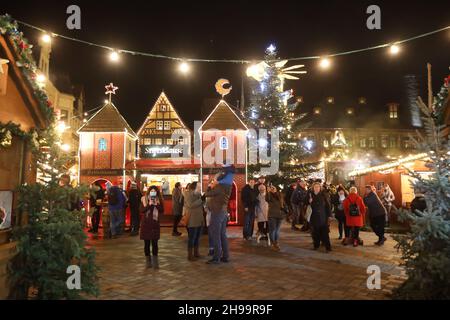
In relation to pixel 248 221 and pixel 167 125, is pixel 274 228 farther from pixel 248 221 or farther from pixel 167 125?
pixel 167 125

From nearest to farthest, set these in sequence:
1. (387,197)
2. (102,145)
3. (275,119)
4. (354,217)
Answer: (354,217) < (387,197) < (275,119) < (102,145)

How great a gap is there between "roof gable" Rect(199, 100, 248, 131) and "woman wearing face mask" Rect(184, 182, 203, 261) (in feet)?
30.2

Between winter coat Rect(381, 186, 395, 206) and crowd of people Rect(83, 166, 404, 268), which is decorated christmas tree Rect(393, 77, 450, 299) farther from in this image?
winter coat Rect(381, 186, 395, 206)

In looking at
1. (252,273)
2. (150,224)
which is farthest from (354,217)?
(150,224)

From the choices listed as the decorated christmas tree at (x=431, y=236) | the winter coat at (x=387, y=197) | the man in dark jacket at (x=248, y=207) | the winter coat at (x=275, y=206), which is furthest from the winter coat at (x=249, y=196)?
the winter coat at (x=387, y=197)

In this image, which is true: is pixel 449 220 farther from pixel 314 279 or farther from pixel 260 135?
pixel 260 135

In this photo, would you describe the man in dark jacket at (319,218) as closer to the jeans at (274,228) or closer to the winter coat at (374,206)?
the jeans at (274,228)

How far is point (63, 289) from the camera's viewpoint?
181 inches

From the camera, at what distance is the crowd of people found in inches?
301

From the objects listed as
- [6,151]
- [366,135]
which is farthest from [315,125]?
[6,151]

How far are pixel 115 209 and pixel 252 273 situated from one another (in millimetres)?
6546

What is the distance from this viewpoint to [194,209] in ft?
26.8

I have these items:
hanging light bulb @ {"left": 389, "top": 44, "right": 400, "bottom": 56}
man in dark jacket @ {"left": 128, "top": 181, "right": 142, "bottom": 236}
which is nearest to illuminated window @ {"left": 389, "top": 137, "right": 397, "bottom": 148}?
hanging light bulb @ {"left": 389, "top": 44, "right": 400, "bottom": 56}

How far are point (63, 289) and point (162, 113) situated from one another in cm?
2930
